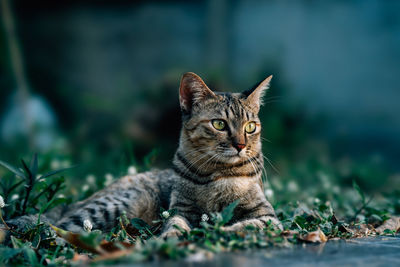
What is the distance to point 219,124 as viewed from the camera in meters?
3.21

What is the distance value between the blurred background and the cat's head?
383cm

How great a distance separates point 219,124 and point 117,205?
112cm

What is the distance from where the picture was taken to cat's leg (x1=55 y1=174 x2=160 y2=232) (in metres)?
3.22

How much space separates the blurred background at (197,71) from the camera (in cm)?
750

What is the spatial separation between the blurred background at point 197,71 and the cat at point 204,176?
145 inches

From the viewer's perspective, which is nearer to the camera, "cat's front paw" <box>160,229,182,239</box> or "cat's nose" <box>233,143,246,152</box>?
"cat's front paw" <box>160,229,182,239</box>

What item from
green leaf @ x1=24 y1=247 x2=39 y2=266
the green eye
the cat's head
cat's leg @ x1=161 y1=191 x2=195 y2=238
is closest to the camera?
green leaf @ x1=24 y1=247 x2=39 y2=266

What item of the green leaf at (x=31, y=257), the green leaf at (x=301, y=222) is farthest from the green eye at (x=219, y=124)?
the green leaf at (x=31, y=257)

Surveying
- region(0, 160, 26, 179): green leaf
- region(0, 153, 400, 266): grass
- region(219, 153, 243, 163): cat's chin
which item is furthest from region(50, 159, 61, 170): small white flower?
region(219, 153, 243, 163): cat's chin

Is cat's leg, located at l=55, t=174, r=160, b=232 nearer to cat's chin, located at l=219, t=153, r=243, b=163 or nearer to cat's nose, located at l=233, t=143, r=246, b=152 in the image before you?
cat's chin, located at l=219, t=153, r=243, b=163

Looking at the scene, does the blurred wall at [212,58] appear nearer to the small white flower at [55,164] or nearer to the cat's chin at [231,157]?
the small white flower at [55,164]

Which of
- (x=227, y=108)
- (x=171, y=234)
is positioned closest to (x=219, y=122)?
(x=227, y=108)

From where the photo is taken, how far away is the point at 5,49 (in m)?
7.59

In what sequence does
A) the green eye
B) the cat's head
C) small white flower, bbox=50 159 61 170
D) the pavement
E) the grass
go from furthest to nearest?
small white flower, bbox=50 159 61 170 < the green eye < the cat's head < the grass < the pavement
